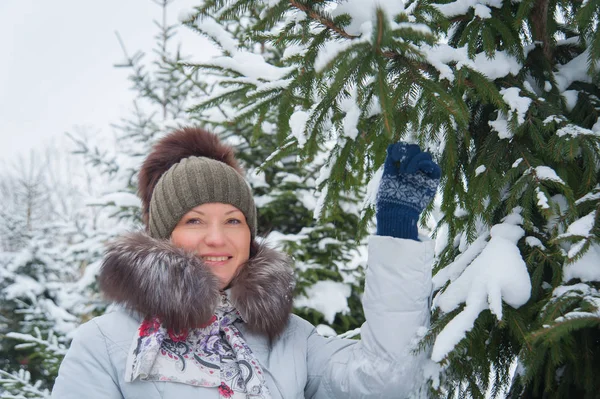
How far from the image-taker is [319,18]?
5.22 ft

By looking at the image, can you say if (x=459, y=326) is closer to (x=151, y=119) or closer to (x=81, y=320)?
(x=81, y=320)

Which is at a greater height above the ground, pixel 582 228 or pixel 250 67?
pixel 250 67

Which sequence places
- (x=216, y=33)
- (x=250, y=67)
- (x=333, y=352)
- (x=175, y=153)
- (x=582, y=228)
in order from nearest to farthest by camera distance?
(x=582, y=228) → (x=333, y=352) → (x=216, y=33) → (x=250, y=67) → (x=175, y=153)

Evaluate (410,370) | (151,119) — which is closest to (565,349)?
(410,370)

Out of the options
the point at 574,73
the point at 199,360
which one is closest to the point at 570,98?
the point at 574,73

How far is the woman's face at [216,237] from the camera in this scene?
2207 millimetres

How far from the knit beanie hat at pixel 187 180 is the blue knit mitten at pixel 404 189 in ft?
2.64

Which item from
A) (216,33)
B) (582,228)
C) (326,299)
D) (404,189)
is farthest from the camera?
(326,299)

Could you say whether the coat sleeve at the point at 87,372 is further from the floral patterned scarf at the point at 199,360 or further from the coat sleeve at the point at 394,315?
the coat sleeve at the point at 394,315

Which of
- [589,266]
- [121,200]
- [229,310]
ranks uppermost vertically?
[589,266]

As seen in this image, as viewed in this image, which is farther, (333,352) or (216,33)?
(216,33)

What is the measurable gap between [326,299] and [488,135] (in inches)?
118

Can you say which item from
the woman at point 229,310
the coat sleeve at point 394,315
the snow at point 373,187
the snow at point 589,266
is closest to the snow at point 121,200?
the woman at point 229,310

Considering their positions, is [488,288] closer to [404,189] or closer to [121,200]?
[404,189]
